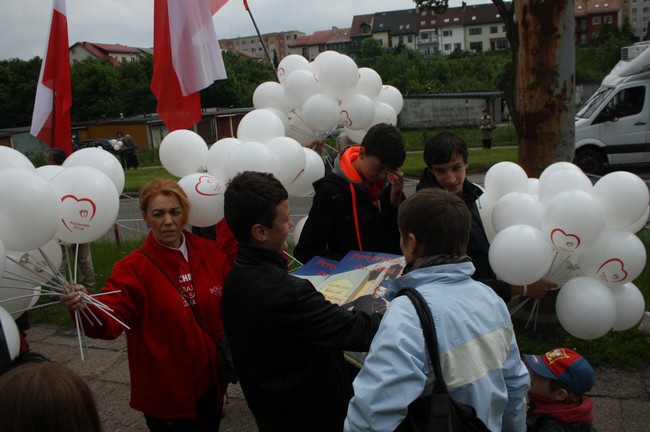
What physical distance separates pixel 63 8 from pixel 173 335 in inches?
140

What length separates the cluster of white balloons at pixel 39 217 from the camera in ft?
7.37

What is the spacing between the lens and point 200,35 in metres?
4.51

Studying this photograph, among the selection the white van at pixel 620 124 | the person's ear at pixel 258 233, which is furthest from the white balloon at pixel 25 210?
the white van at pixel 620 124

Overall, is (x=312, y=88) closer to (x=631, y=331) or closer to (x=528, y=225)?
(x=528, y=225)

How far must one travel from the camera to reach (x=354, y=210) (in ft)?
9.80

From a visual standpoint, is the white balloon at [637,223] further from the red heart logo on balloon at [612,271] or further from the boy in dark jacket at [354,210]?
the boy in dark jacket at [354,210]

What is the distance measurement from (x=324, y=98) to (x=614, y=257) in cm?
239

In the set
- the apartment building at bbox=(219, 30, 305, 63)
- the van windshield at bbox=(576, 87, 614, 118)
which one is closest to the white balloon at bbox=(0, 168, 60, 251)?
the van windshield at bbox=(576, 87, 614, 118)

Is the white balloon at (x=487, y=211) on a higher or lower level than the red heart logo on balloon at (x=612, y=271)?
higher

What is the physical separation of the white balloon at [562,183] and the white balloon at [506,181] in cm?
16

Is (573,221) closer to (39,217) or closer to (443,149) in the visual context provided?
(443,149)

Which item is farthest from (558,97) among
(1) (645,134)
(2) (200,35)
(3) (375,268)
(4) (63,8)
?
(1) (645,134)

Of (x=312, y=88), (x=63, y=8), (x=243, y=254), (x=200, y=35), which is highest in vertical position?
(x=63, y=8)

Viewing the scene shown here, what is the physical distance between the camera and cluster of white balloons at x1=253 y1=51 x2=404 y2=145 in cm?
434
